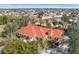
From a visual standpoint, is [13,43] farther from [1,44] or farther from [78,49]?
[78,49]

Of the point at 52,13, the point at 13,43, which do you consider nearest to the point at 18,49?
the point at 13,43

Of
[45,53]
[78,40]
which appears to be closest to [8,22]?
[45,53]

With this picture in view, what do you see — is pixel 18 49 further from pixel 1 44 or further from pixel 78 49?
pixel 78 49

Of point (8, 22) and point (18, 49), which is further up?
point (8, 22)
